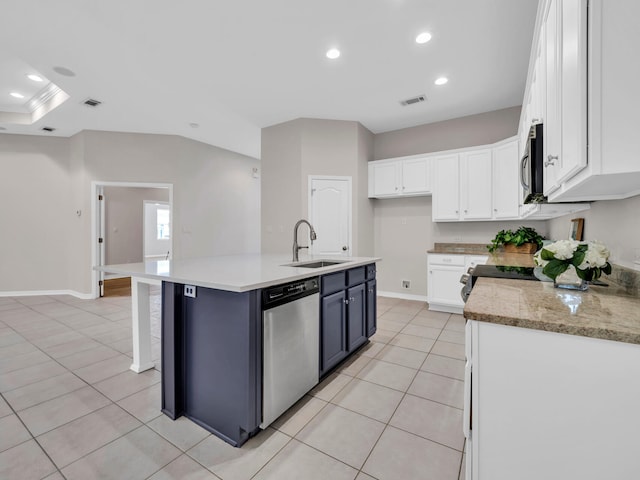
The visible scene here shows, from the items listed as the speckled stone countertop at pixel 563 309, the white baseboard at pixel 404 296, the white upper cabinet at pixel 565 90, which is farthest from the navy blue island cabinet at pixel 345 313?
the white baseboard at pixel 404 296

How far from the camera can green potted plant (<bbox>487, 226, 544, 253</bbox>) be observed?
10.8ft

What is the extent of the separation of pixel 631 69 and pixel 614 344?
75 cm

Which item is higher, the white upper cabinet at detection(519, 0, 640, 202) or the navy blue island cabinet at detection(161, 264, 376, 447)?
the white upper cabinet at detection(519, 0, 640, 202)

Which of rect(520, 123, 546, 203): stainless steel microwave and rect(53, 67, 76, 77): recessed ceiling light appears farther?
rect(53, 67, 76, 77): recessed ceiling light

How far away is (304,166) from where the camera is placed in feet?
14.5

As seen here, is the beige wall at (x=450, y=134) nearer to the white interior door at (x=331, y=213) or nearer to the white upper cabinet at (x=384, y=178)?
the white upper cabinet at (x=384, y=178)

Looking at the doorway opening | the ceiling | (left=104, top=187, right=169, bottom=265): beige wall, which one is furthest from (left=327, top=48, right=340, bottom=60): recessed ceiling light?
(left=104, top=187, right=169, bottom=265): beige wall

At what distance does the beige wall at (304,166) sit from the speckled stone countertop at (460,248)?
3.68ft

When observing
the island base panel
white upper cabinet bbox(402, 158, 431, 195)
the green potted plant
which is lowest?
the island base panel

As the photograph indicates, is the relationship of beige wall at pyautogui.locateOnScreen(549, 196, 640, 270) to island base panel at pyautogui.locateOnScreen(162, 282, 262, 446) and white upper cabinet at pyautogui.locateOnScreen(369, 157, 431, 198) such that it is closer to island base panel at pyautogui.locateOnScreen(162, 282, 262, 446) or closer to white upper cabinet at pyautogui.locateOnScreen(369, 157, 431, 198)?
island base panel at pyautogui.locateOnScreen(162, 282, 262, 446)

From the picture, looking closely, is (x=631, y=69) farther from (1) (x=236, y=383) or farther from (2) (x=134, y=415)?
(2) (x=134, y=415)

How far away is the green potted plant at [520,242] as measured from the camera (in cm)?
328

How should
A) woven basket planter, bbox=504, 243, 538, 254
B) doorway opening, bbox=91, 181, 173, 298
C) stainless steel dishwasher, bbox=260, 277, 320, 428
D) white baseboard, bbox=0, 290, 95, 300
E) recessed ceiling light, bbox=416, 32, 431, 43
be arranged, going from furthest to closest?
doorway opening, bbox=91, 181, 173, 298, white baseboard, bbox=0, 290, 95, 300, woven basket planter, bbox=504, 243, 538, 254, recessed ceiling light, bbox=416, 32, 431, 43, stainless steel dishwasher, bbox=260, 277, 320, 428

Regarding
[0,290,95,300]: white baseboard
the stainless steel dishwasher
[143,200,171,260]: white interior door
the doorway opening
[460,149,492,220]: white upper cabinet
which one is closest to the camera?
the stainless steel dishwasher
